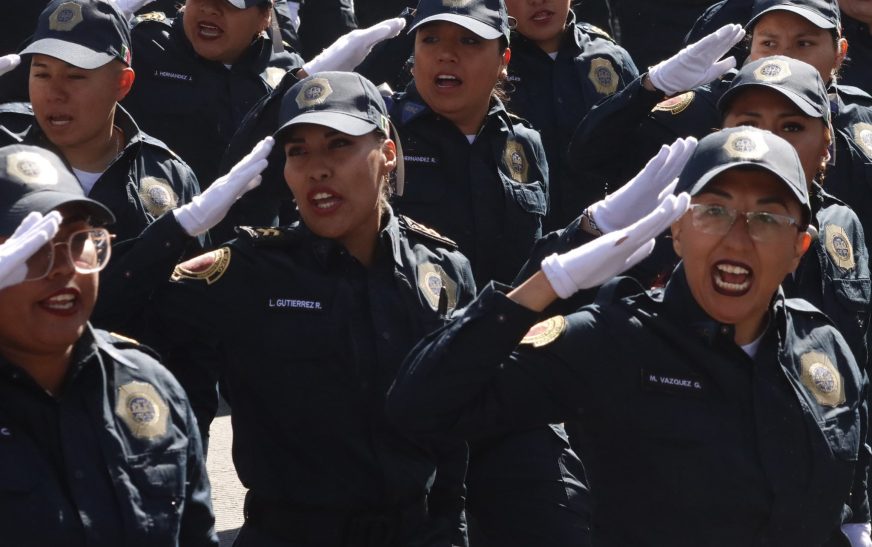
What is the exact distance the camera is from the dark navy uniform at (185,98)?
6.70 meters

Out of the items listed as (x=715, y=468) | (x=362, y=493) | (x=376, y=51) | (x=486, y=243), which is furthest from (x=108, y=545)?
(x=376, y=51)

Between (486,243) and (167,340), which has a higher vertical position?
(486,243)

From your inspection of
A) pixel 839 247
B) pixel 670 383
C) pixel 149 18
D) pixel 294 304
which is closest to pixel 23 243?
pixel 294 304

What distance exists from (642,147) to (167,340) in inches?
88.4

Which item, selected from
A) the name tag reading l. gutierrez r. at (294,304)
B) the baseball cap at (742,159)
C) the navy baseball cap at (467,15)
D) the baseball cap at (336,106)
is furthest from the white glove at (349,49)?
the baseball cap at (742,159)

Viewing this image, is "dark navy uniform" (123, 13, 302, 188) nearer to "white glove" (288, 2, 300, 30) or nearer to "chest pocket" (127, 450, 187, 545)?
"white glove" (288, 2, 300, 30)

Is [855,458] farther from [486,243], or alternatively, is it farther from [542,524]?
[486,243]

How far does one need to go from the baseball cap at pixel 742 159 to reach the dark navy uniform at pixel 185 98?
117 inches

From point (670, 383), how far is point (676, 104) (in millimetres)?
2497

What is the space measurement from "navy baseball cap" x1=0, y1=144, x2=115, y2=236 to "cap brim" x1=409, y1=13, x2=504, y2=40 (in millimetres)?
2394

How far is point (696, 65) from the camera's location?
5977 mm

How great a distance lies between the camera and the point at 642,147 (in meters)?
6.13

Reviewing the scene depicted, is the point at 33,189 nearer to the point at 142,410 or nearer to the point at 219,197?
the point at 142,410

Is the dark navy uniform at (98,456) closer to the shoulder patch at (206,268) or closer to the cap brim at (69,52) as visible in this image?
the shoulder patch at (206,268)
